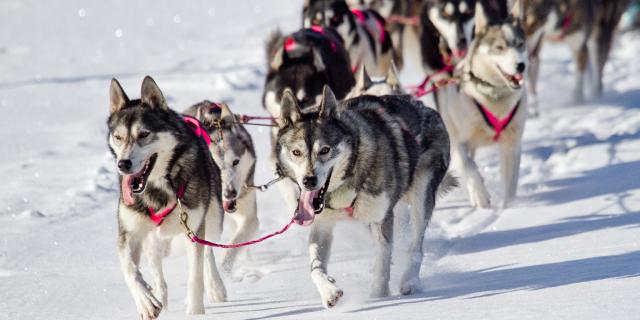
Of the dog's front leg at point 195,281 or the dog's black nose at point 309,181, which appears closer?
the dog's black nose at point 309,181

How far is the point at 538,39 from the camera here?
8.59 metres

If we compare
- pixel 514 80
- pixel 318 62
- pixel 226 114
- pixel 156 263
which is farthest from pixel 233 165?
pixel 514 80

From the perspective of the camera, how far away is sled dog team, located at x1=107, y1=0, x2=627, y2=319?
3.62 metres

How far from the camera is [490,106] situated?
221 inches

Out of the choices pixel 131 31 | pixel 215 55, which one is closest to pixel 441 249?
pixel 215 55

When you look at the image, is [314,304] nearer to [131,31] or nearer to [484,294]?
[484,294]

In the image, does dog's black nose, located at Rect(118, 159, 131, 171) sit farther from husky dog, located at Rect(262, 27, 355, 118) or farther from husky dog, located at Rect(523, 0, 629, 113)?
husky dog, located at Rect(523, 0, 629, 113)

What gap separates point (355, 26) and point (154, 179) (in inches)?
141

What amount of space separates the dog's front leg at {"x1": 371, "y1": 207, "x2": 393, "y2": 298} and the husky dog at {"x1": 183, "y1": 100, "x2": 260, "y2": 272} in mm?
860

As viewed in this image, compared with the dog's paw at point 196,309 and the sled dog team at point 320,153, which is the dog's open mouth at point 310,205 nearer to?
the sled dog team at point 320,153

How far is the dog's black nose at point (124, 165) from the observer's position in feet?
11.1

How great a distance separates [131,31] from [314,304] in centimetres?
960

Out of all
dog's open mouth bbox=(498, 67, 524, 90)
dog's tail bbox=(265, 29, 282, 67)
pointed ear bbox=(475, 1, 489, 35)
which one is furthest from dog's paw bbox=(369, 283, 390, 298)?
dog's tail bbox=(265, 29, 282, 67)

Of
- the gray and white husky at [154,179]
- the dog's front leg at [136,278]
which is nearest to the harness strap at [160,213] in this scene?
the gray and white husky at [154,179]
